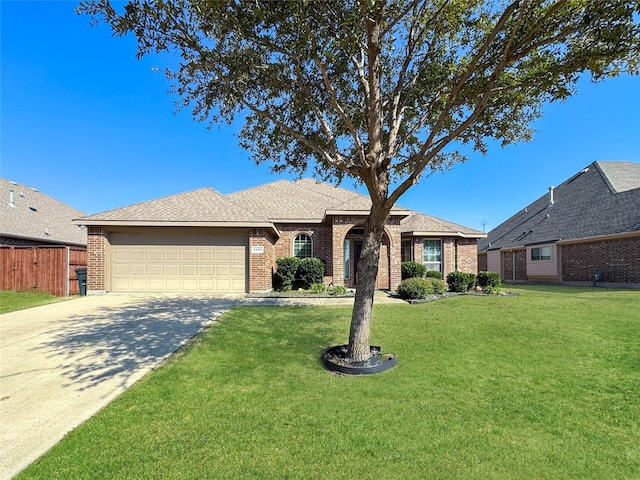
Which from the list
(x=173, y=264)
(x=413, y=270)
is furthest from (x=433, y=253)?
(x=173, y=264)

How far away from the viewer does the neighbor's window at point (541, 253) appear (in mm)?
19828

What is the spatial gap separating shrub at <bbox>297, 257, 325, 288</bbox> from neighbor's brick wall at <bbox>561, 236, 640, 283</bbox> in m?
15.1

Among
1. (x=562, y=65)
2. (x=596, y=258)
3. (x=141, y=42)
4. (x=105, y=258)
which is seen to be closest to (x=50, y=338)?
(x=141, y=42)

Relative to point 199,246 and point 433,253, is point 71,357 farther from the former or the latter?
point 433,253

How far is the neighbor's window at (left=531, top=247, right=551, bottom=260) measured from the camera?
19828mm

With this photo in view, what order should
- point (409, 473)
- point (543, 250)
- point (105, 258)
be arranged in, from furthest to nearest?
point (543, 250)
point (105, 258)
point (409, 473)

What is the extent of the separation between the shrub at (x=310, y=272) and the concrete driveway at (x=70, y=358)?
5036 millimetres

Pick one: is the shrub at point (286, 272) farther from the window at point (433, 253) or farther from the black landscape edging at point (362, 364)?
the black landscape edging at point (362, 364)

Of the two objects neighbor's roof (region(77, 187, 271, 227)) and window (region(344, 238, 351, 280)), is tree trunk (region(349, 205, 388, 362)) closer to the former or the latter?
neighbor's roof (region(77, 187, 271, 227))

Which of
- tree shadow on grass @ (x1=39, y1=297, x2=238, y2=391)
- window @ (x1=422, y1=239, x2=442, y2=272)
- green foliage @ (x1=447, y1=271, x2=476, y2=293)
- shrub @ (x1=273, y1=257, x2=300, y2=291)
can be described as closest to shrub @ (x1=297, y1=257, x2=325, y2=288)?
shrub @ (x1=273, y1=257, x2=300, y2=291)

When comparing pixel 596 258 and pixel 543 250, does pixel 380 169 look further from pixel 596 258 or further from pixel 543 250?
pixel 543 250

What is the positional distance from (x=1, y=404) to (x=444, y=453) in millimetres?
5191

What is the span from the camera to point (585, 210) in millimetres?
19359

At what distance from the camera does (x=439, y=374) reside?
5.01 metres
